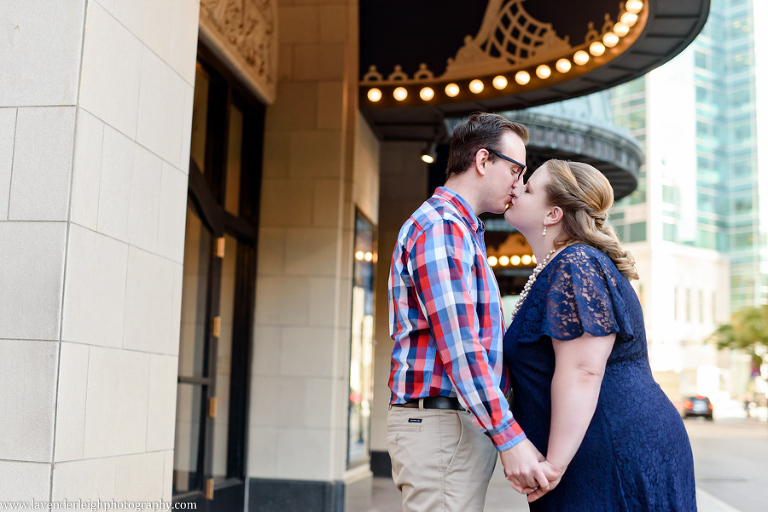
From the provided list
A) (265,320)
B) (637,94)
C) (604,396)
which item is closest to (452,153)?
(604,396)

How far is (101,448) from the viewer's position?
3207 millimetres

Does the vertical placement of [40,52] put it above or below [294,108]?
below

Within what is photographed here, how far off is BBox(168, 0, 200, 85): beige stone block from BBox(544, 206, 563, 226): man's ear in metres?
2.15

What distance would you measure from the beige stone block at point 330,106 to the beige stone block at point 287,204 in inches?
25.3

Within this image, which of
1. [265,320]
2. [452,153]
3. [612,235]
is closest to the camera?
[612,235]

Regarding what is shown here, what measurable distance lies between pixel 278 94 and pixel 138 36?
14.2 ft

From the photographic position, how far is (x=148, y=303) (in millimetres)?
3641

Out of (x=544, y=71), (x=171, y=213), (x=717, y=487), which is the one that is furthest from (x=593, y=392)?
(x=717, y=487)

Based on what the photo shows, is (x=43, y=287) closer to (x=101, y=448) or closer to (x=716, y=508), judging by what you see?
(x=101, y=448)

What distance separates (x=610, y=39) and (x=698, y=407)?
34660 millimetres

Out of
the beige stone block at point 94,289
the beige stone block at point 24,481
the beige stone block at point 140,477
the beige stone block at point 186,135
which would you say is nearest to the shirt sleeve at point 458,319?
the beige stone block at point 94,289

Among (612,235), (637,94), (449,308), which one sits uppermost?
(637,94)

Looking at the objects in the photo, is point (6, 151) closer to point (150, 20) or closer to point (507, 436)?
point (150, 20)

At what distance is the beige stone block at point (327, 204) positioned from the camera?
7703 millimetres
